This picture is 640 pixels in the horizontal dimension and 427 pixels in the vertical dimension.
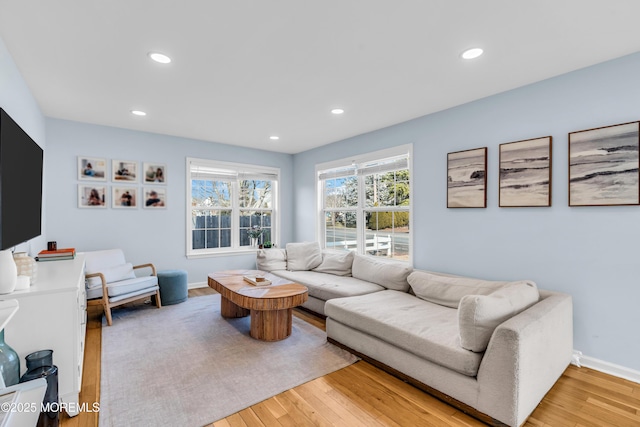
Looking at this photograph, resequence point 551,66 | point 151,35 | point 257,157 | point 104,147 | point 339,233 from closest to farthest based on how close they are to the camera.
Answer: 1. point 151,35
2. point 551,66
3. point 104,147
4. point 339,233
5. point 257,157

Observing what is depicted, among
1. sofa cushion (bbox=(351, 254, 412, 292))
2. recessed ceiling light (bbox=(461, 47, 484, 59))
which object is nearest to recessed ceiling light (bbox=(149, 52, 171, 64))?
recessed ceiling light (bbox=(461, 47, 484, 59))

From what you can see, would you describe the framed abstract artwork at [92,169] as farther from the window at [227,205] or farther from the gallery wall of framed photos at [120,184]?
the window at [227,205]

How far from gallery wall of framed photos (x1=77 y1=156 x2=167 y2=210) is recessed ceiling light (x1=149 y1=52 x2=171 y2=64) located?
254cm

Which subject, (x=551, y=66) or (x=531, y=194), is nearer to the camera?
(x=551, y=66)

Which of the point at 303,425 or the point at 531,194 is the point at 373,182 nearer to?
the point at 531,194

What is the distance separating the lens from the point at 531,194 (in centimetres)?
281

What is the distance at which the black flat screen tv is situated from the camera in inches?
67.2

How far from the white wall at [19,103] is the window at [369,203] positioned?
3707 millimetres

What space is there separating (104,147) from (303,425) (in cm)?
436

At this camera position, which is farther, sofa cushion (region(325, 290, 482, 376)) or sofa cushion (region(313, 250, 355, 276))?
sofa cushion (region(313, 250, 355, 276))

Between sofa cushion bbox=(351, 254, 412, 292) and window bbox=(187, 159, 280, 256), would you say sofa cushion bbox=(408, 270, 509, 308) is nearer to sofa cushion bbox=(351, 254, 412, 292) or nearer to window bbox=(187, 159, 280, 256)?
sofa cushion bbox=(351, 254, 412, 292)

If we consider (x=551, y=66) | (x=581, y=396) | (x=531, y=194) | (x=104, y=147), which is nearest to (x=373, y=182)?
(x=531, y=194)

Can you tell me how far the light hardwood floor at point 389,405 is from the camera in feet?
6.23

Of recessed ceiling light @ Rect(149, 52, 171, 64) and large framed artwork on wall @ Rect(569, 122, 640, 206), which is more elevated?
recessed ceiling light @ Rect(149, 52, 171, 64)
